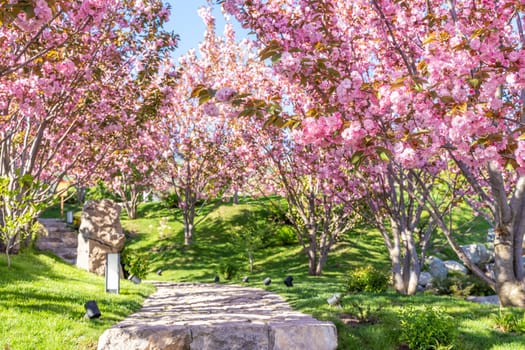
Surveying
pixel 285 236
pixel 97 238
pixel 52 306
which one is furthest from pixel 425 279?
pixel 52 306

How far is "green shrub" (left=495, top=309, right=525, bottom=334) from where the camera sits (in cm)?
636

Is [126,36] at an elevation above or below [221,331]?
above

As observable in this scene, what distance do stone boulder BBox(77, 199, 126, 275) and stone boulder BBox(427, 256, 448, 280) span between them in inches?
441

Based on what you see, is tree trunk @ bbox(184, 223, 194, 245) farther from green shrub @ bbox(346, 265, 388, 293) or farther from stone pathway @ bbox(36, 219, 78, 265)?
green shrub @ bbox(346, 265, 388, 293)

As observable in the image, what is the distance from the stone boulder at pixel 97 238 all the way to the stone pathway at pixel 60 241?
469cm

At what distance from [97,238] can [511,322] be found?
35.6 ft

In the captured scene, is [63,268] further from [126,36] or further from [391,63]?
[391,63]

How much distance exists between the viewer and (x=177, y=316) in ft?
24.3

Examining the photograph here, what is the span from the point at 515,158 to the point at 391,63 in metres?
3.94

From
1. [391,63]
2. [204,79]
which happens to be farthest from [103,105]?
[204,79]

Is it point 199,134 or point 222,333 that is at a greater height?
point 199,134

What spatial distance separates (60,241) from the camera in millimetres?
20625

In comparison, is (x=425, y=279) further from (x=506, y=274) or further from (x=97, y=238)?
(x=97, y=238)

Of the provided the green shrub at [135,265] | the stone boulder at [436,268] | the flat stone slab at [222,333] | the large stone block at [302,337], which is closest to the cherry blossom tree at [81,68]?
the green shrub at [135,265]
